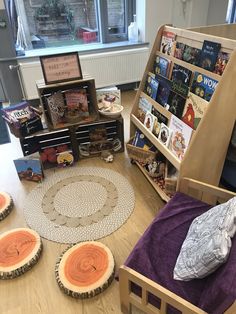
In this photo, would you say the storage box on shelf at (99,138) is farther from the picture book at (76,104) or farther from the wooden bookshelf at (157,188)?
the wooden bookshelf at (157,188)

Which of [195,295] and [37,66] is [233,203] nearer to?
[195,295]

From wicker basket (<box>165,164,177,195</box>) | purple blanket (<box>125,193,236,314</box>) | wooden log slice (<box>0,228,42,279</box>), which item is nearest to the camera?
purple blanket (<box>125,193,236,314</box>)

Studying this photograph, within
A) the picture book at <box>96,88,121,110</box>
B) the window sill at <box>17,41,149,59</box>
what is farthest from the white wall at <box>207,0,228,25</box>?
the picture book at <box>96,88,121,110</box>

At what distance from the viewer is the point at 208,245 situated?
99cm

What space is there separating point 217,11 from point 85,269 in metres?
4.20

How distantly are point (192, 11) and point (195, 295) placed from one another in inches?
157

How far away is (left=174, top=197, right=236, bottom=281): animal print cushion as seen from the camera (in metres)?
0.95

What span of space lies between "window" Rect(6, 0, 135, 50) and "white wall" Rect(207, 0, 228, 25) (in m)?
1.21

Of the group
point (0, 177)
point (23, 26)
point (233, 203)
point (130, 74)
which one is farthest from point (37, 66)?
point (233, 203)

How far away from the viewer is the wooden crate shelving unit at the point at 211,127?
136cm

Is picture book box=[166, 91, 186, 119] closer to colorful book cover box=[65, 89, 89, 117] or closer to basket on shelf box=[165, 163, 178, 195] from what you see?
basket on shelf box=[165, 163, 178, 195]

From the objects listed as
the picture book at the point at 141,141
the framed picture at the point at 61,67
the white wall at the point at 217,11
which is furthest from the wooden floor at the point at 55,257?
the white wall at the point at 217,11

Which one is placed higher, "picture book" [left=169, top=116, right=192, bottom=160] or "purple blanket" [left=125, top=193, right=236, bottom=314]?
"picture book" [left=169, top=116, right=192, bottom=160]

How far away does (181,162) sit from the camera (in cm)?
154
